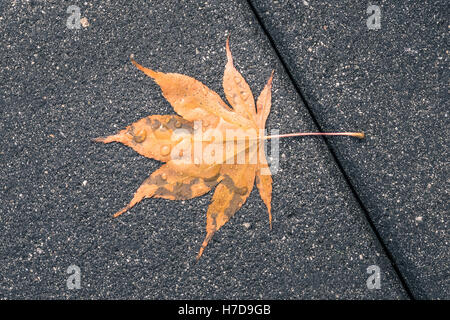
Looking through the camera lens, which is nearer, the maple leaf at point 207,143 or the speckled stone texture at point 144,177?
the maple leaf at point 207,143

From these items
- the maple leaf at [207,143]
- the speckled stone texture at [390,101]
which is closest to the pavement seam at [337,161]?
the speckled stone texture at [390,101]

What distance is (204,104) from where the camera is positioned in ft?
5.26

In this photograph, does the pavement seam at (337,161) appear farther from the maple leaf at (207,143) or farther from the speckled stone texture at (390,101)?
the maple leaf at (207,143)

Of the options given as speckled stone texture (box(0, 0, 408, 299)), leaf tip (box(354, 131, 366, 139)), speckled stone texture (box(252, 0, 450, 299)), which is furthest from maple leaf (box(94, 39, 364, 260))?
leaf tip (box(354, 131, 366, 139))

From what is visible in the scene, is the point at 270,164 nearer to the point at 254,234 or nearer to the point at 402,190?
the point at 254,234

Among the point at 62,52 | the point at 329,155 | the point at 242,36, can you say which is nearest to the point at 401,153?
the point at 329,155

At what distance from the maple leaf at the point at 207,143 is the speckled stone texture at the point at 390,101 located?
0.24m

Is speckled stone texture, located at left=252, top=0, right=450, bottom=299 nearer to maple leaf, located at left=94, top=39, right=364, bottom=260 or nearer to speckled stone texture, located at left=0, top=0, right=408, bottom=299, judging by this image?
speckled stone texture, located at left=0, top=0, right=408, bottom=299

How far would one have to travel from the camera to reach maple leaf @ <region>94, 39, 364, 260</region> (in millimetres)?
1575

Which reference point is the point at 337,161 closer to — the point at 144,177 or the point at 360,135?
the point at 360,135

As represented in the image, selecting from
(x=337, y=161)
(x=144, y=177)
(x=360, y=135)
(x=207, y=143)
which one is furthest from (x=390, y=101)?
(x=144, y=177)

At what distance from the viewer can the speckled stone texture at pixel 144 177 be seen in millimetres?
1681

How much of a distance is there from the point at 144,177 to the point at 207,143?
0.31m
